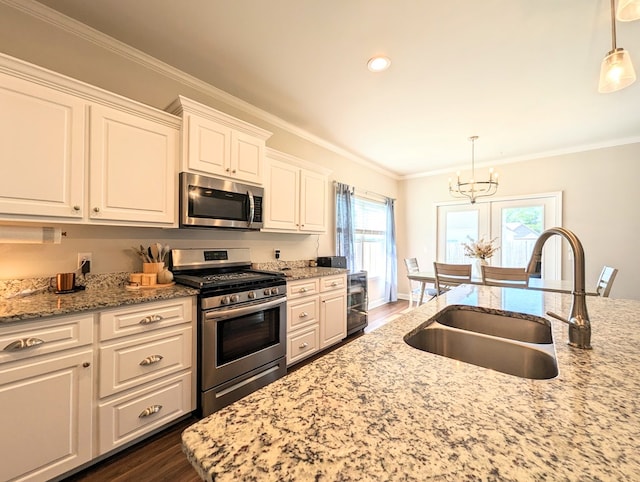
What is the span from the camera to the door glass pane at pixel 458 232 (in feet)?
16.3

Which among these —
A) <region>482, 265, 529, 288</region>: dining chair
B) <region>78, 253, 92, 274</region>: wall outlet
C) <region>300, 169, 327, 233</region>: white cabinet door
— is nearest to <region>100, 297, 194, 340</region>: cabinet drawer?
<region>78, 253, 92, 274</region>: wall outlet

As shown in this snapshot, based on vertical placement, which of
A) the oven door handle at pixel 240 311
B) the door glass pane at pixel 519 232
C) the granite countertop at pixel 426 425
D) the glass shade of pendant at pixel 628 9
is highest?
the glass shade of pendant at pixel 628 9

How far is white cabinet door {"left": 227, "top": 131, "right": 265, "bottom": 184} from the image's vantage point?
2.37 m

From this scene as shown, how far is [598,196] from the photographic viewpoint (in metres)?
3.89

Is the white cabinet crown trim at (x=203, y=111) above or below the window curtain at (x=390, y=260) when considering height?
above

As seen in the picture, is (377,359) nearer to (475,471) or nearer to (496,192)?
(475,471)

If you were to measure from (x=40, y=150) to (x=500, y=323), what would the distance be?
2650mm

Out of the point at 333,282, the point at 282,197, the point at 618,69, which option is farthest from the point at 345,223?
the point at 618,69

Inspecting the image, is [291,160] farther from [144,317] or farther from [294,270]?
[144,317]

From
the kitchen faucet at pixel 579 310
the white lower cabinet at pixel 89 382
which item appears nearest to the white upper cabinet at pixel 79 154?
the white lower cabinet at pixel 89 382

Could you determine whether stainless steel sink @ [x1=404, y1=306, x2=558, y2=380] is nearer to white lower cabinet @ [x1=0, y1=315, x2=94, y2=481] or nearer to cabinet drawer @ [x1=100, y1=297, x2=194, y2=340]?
cabinet drawer @ [x1=100, y1=297, x2=194, y2=340]

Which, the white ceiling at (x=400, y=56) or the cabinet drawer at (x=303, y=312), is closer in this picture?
the white ceiling at (x=400, y=56)

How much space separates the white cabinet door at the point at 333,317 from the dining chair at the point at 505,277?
64.5 inches

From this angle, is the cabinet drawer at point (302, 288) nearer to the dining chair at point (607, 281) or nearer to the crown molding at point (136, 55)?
the crown molding at point (136, 55)
